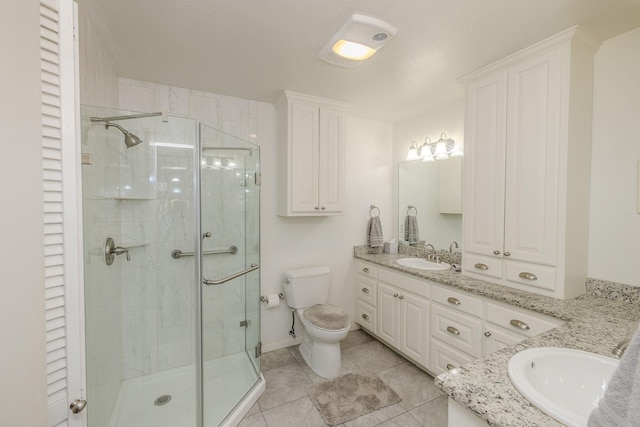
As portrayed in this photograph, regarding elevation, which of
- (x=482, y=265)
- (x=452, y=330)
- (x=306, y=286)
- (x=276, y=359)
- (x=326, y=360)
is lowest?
(x=276, y=359)

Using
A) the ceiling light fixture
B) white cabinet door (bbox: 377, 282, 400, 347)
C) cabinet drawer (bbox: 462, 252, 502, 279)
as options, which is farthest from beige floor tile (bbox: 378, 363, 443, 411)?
the ceiling light fixture

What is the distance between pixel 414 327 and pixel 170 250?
83.9 inches

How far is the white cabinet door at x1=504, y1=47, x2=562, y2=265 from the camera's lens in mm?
1518

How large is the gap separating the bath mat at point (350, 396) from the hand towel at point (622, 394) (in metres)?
1.60

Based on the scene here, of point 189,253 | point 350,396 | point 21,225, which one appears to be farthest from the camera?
point 189,253

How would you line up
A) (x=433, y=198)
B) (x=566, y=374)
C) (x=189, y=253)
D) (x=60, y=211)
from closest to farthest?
(x=60, y=211), (x=566, y=374), (x=189, y=253), (x=433, y=198)

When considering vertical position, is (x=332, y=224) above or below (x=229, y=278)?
above

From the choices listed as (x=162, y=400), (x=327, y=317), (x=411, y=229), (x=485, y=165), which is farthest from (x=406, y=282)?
(x=162, y=400)

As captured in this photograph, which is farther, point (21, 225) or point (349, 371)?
point (349, 371)

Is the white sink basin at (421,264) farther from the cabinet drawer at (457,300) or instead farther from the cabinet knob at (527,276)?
the cabinet knob at (527,276)

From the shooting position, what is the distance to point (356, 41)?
1.53m

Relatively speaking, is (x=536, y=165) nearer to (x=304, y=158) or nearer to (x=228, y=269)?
(x=304, y=158)

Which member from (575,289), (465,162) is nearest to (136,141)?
(465,162)

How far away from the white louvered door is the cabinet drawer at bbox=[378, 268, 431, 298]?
6.70 feet
